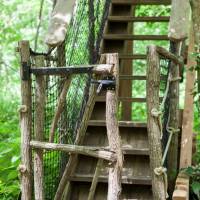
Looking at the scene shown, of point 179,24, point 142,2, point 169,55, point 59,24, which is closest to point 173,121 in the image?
point 169,55

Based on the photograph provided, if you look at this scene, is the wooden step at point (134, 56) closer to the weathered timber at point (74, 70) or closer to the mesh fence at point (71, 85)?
the mesh fence at point (71, 85)

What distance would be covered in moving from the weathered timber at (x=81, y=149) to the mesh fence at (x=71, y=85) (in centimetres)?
24

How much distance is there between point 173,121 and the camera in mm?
4574

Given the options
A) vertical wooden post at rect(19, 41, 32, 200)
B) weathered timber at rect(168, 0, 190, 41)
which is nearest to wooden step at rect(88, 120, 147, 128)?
weathered timber at rect(168, 0, 190, 41)

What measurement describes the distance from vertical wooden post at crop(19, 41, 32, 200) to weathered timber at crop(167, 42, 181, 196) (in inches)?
56.2

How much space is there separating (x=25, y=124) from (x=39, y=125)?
106 mm

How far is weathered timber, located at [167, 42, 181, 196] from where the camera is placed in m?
4.44

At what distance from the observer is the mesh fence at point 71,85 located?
4.01 metres

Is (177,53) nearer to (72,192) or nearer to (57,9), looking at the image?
(57,9)

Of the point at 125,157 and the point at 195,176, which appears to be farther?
the point at 125,157

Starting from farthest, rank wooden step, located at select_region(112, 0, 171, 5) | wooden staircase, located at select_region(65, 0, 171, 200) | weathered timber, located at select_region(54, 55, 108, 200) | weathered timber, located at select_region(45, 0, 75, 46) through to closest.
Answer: wooden step, located at select_region(112, 0, 171, 5) < wooden staircase, located at select_region(65, 0, 171, 200) < weathered timber, located at select_region(54, 55, 108, 200) < weathered timber, located at select_region(45, 0, 75, 46)

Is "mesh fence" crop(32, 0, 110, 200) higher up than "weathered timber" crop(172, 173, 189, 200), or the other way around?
"mesh fence" crop(32, 0, 110, 200)

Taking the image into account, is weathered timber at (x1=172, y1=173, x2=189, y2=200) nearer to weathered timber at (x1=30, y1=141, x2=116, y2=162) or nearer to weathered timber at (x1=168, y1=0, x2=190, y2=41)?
weathered timber at (x1=30, y1=141, x2=116, y2=162)

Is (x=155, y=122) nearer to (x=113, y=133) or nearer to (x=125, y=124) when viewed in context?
(x=113, y=133)
